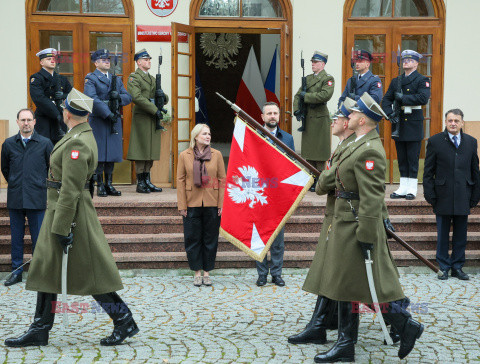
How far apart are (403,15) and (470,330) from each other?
23.2 feet

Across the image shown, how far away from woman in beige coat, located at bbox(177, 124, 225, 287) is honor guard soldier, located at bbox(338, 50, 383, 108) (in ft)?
9.29

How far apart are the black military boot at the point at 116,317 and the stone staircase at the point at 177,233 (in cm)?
296

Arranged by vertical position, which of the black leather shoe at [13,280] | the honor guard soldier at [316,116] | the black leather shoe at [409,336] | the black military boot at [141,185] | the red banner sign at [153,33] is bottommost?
the black leather shoe at [13,280]

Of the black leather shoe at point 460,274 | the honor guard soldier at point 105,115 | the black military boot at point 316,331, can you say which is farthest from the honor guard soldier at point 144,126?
the black military boot at point 316,331

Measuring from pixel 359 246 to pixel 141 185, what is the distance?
5.89m

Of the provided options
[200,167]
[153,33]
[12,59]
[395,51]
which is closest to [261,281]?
[200,167]

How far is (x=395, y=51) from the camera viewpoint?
1230 cm

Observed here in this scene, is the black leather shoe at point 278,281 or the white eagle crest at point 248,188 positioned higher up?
the white eagle crest at point 248,188

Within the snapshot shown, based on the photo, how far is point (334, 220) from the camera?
5820 millimetres

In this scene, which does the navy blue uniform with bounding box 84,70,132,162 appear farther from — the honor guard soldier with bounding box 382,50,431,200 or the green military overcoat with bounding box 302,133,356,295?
the green military overcoat with bounding box 302,133,356,295

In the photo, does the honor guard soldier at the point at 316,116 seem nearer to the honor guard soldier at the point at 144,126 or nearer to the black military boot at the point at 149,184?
the honor guard soldier at the point at 144,126

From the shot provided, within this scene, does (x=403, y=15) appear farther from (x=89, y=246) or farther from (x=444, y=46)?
(x=89, y=246)

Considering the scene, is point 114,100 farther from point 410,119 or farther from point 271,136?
point 271,136

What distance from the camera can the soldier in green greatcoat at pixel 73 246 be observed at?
5.86 meters
